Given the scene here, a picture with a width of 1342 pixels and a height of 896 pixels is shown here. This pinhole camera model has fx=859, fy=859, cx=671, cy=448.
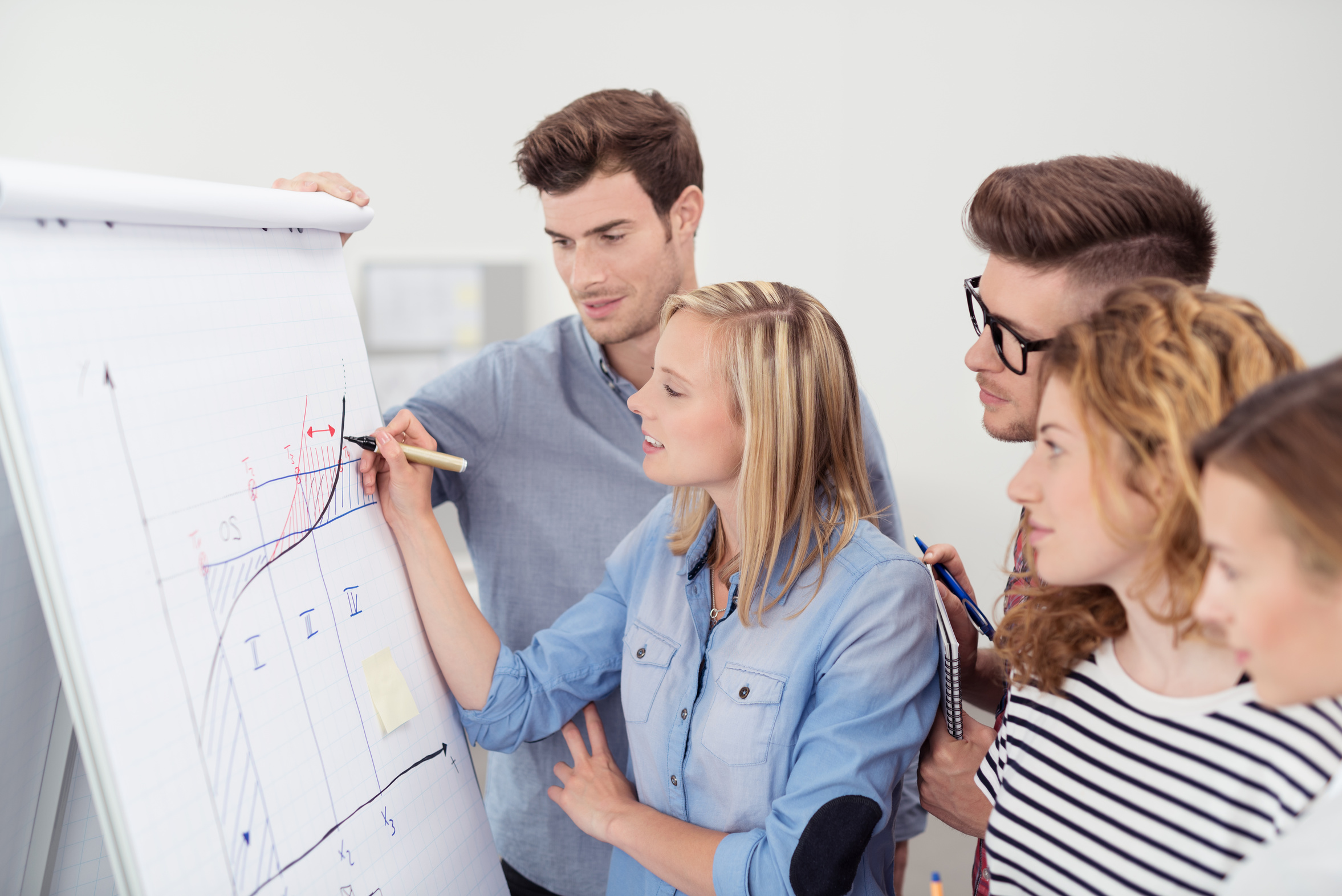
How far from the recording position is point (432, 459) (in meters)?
1.17

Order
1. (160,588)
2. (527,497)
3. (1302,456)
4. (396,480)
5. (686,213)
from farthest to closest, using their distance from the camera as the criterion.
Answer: (686,213) < (527,497) < (396,480) < (160,588) < (1302,456)

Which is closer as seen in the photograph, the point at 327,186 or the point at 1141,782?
the point at 1141,782

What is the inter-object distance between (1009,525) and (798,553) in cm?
162

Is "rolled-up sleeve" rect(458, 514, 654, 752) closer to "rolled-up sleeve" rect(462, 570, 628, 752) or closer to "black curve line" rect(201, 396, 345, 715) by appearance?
"rolled-up sleeve" rect(462, 570, 628, 752)

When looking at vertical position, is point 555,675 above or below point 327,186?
below

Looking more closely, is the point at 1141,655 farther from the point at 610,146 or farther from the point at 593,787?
the point at 610,146

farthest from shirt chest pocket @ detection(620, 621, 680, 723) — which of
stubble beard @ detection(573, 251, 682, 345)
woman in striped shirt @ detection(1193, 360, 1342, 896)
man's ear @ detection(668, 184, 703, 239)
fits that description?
man's ear @ detection(668, 184, 703, 239)

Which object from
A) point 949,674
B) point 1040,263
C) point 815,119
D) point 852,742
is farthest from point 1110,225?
point 815,119

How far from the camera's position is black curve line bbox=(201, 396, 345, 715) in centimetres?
81

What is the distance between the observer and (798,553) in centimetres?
113

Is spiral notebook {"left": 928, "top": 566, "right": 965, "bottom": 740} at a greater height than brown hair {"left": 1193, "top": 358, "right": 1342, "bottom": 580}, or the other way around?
brown hair {"left": 1193, "top": 358, "right": 1342, "bottom": 580}

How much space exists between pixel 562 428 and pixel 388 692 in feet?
2.04

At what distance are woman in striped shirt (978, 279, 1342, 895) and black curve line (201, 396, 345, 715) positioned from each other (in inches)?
30.9

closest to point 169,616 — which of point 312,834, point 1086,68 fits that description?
point 312,834
